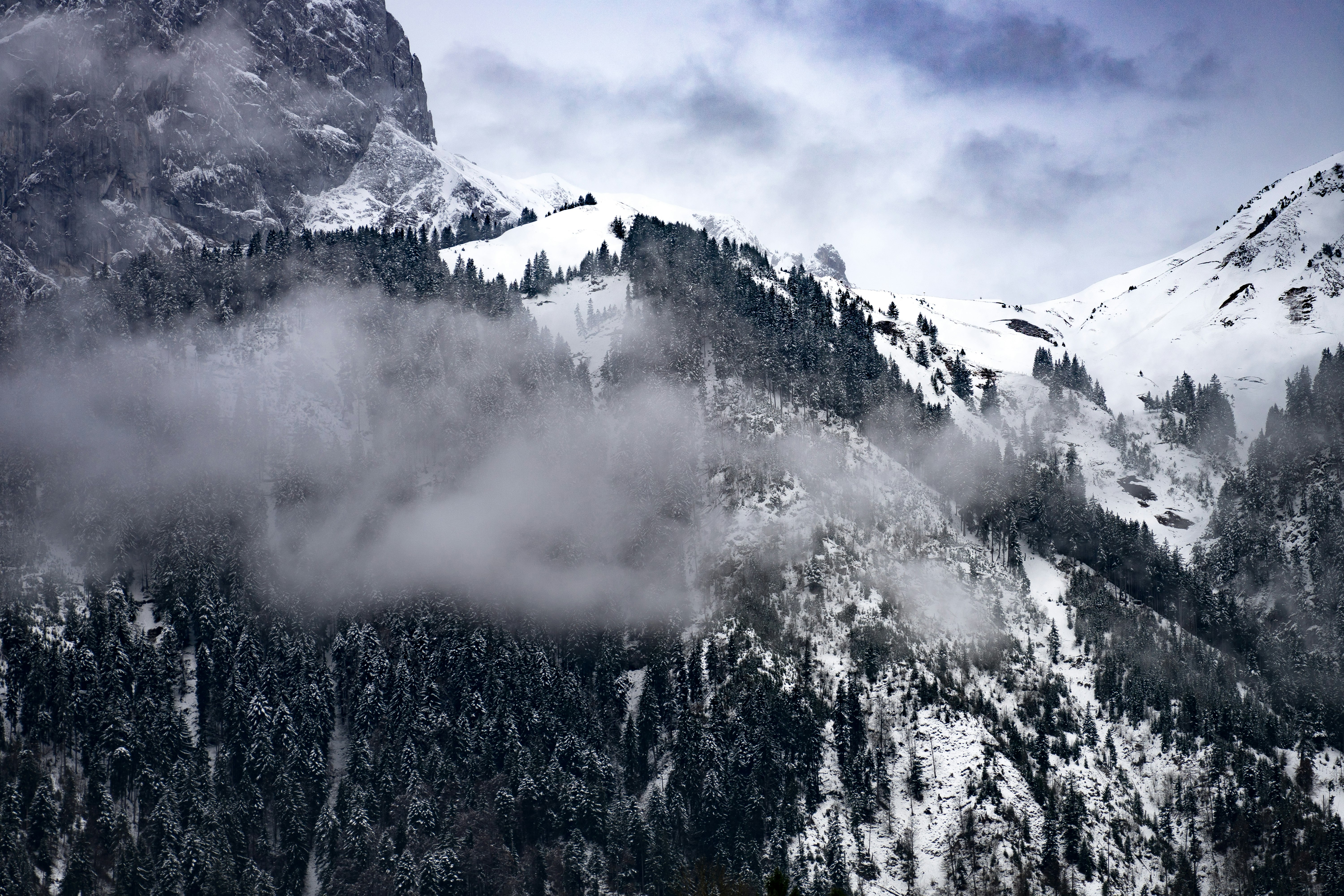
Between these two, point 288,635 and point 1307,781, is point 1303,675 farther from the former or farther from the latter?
point 288,635

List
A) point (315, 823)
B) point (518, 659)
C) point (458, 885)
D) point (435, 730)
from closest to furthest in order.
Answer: point (458, 885), point (315, 823), point (435, 730), point (518, 659)

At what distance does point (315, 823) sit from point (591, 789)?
42386 millimetres

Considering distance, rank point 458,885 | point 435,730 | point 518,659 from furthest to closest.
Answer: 1. point 518,659
2. point 435,730
3. point 458,885

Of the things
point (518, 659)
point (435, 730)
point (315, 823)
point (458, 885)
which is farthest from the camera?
point (518, 659)

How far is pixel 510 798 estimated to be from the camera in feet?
554

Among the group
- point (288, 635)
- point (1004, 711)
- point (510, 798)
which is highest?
point (288, 635)

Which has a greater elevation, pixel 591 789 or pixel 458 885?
pixel 591 789

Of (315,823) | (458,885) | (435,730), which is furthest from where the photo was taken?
(435,730)

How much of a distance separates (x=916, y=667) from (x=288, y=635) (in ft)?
369

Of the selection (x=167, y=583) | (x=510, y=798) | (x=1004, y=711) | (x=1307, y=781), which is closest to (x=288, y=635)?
(x=167, y=583)

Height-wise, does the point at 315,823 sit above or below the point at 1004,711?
below

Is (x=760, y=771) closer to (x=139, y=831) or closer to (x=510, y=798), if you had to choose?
(x=510, y=798)

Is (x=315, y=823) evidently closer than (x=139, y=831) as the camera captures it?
No

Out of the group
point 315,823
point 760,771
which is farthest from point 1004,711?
point 315,823
